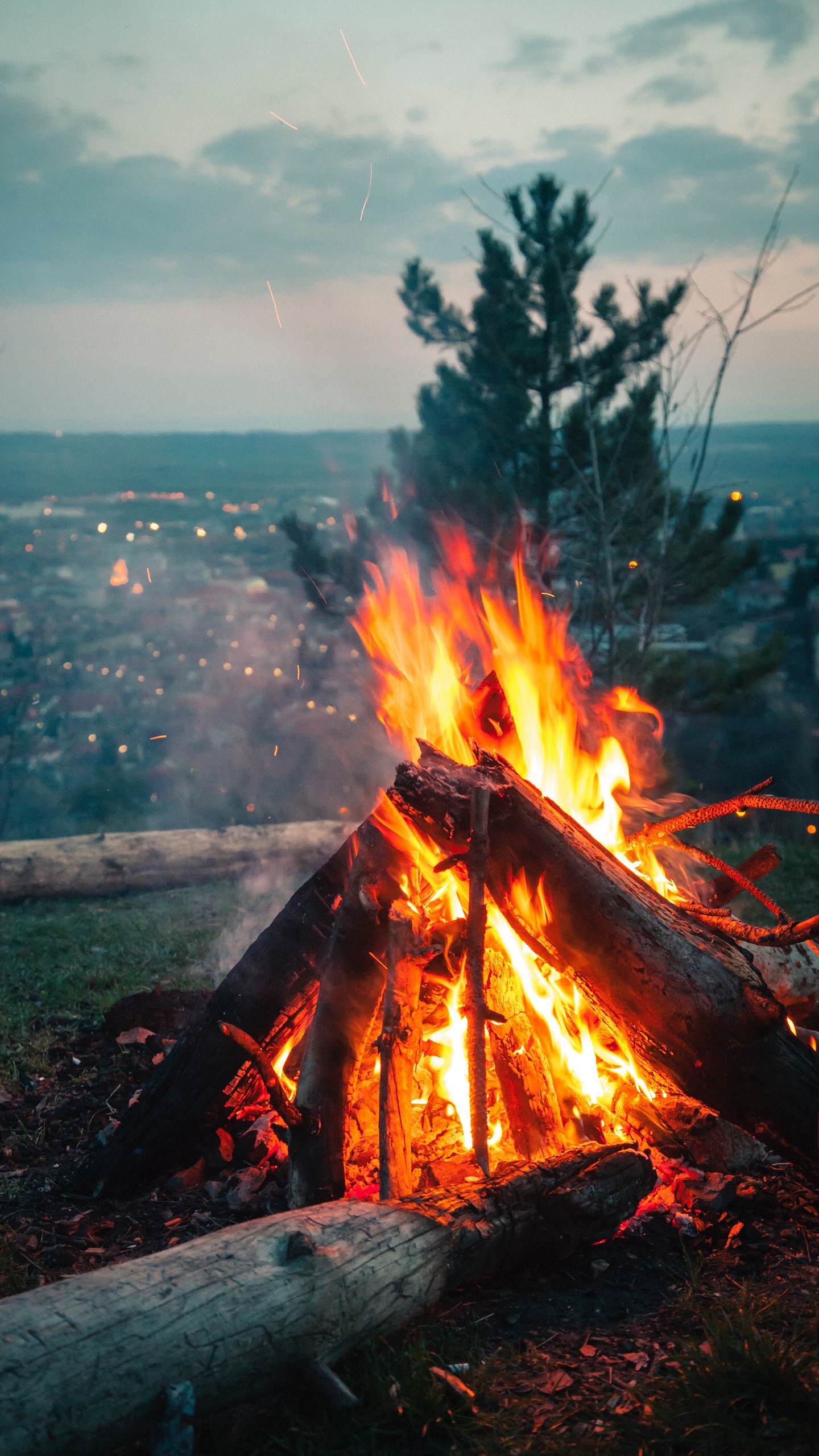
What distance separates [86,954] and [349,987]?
438 cm

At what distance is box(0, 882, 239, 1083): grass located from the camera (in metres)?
5.27

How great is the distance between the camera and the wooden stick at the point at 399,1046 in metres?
3.10

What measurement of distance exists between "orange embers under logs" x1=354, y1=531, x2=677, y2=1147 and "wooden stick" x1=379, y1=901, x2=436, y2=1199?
27 cm

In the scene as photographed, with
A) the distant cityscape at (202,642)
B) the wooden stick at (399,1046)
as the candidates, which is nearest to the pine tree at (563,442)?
the distant cityscape at (202,642)

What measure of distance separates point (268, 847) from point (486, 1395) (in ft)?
25.7

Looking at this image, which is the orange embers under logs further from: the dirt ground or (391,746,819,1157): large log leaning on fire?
the dirt ground

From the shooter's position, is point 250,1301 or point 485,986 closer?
point 250,1301

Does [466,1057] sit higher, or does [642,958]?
[642,958]

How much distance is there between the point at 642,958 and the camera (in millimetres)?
3012

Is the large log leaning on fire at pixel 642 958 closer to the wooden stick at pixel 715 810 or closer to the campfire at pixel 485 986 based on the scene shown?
the campfire at pixel 485 986

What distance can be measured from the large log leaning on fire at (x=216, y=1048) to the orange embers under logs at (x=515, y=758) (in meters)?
0.49

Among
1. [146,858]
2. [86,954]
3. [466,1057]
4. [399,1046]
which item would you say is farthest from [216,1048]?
[146,858]

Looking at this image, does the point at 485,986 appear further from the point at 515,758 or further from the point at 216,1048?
the point at 216,1048

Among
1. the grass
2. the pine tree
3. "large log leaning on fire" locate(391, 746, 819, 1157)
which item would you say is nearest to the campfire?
"large log leaning on fire" locate(391, 746, 819, 1157)
